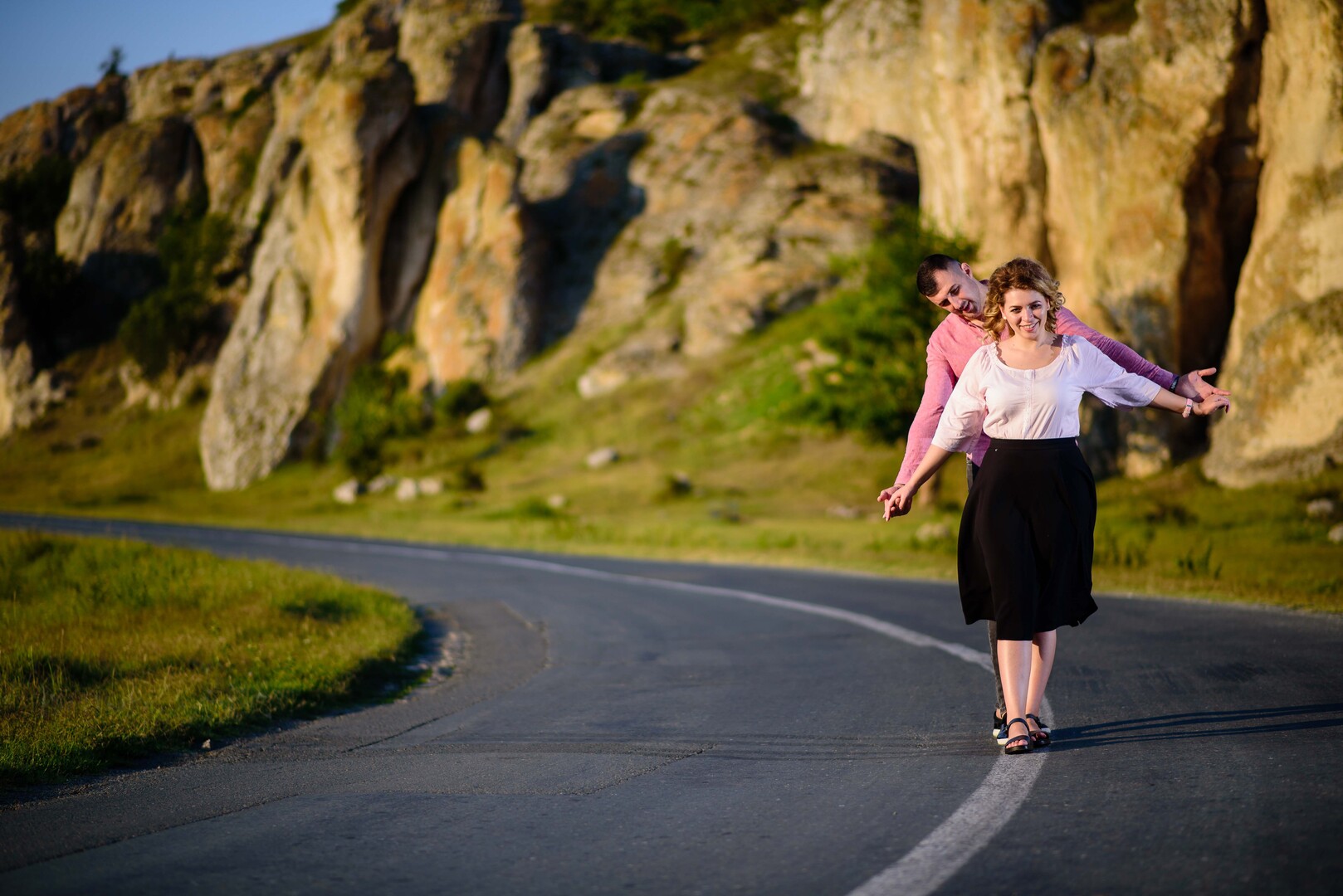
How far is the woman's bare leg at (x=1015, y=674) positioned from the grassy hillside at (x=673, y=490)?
271 inches

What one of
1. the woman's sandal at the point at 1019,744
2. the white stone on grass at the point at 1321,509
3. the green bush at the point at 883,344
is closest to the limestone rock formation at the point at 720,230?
the green bush at the point at 883,344

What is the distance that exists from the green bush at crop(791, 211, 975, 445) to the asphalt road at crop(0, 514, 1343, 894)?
856 inches

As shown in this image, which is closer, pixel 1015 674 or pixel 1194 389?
pixel 1015 674

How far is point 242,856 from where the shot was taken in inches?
165

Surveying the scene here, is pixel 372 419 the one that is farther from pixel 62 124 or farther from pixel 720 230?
pixel 62 124

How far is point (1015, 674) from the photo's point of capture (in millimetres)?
5539

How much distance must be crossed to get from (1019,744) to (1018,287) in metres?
2.17

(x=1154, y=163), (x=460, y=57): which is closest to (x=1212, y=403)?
(x=1154, y=163)

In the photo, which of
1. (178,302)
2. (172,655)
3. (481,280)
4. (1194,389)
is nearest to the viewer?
(1194,389)

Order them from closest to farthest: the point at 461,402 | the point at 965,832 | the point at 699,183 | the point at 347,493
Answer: the point at 965,832, the point at 347,493, the point at 461,402, the point at 699,183

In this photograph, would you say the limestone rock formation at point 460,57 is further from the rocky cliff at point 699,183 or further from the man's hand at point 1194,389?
the man's hand at point 1194,389

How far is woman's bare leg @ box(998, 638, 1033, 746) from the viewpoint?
5500mm

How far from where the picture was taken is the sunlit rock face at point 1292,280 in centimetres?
2567

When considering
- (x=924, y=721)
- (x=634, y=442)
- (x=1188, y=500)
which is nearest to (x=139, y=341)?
(x=634, y=442)
